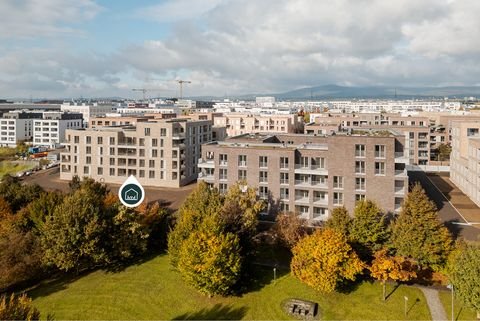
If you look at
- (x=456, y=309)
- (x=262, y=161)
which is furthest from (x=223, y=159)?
(x=456, y=309)

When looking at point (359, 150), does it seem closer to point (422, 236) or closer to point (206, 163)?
point (422, 236)

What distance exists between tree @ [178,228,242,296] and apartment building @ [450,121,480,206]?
145 feet

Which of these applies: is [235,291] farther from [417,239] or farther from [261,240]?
[417,239]

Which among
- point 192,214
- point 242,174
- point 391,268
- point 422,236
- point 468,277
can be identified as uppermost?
point 242,174

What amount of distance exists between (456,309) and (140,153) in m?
61.1

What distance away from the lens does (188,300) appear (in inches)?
1618

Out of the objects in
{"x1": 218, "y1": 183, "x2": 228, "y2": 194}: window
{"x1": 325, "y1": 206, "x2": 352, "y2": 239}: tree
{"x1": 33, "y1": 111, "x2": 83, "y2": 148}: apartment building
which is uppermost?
{"x1": 33, "y1": 111, "x2": 83, "y2": 148}: apartment building

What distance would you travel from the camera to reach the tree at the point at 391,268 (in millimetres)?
39594

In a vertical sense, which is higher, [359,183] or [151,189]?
[359,183]

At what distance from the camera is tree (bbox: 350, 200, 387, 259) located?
4303 centimetres

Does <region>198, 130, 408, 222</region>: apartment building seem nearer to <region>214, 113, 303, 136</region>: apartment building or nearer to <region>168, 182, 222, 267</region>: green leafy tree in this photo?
<region>168, 182, 222, 267</region>: green leafy tree

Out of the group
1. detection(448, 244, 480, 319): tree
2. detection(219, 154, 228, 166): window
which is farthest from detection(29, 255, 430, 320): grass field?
detection(219, 154, 228, 166): window

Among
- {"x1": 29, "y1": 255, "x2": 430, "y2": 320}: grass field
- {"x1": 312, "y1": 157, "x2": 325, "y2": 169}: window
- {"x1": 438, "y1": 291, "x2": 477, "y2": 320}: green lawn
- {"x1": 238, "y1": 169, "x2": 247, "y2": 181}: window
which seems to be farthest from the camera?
{"x1": 238, "y1": 169, "x2": 247, "y2": 181}: window

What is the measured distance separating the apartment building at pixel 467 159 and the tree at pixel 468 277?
31825mm
